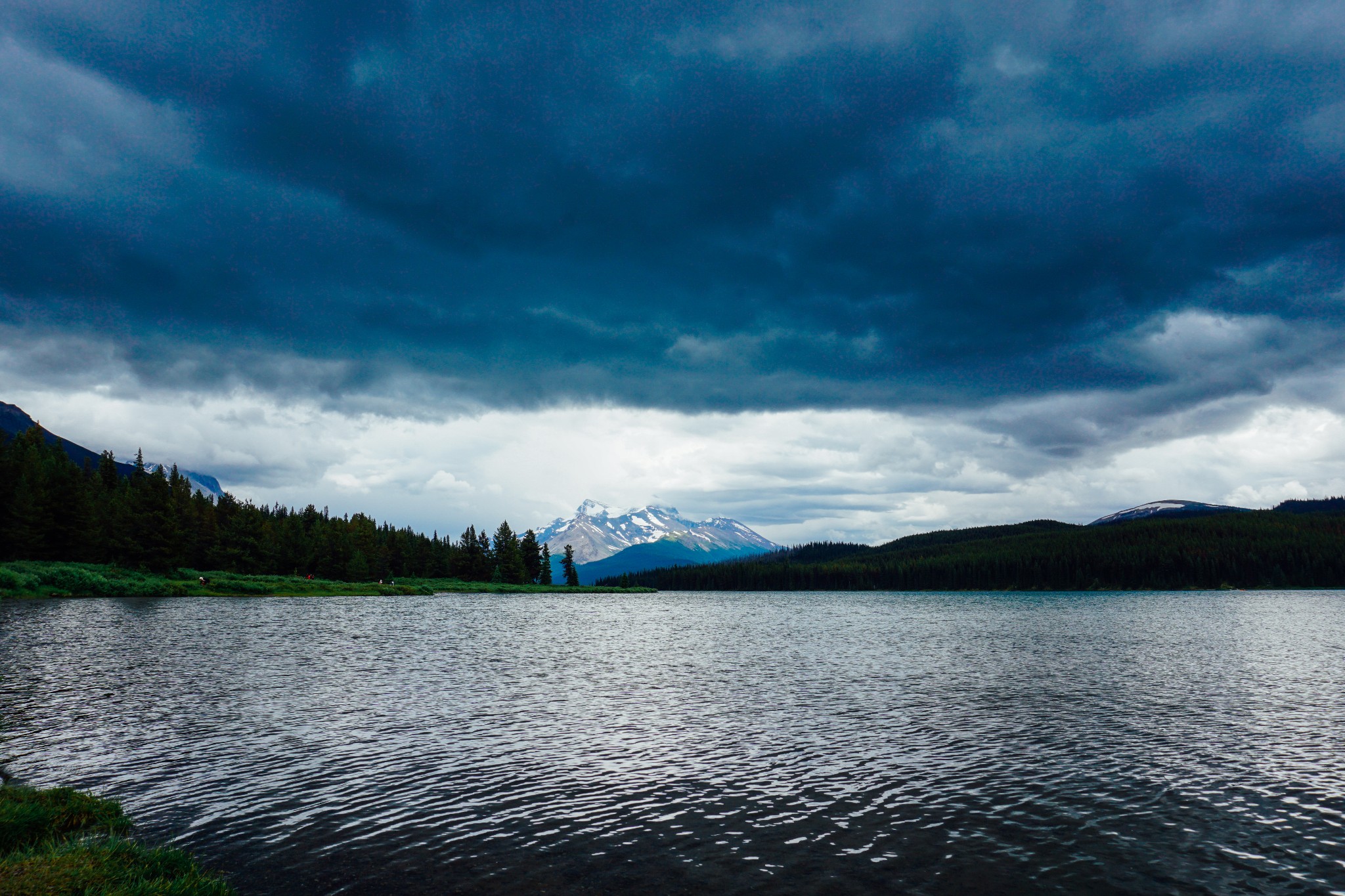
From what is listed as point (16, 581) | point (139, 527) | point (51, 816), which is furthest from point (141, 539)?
point (51, 816)

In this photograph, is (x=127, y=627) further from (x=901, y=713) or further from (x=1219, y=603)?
(x=1219, y=603)

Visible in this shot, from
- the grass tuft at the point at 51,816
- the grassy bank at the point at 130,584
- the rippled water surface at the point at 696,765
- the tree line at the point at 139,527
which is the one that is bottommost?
the rippled water surface at the point at 696,765

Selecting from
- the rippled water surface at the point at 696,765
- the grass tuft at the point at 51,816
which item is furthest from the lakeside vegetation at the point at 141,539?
the grass tuft at the point at 51,816

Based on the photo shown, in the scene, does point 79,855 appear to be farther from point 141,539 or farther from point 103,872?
Answer: point 141,539

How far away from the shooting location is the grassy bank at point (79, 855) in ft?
41.2

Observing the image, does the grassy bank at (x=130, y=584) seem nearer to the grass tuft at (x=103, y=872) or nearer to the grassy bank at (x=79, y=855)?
the grassy bank at (x=79, y=855)

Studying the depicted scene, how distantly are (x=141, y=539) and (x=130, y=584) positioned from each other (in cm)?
2738

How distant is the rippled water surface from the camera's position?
16.1 metres

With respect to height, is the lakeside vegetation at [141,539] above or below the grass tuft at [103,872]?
above

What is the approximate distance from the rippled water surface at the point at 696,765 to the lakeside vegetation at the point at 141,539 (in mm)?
73979

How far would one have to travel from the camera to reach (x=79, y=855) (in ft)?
45.7

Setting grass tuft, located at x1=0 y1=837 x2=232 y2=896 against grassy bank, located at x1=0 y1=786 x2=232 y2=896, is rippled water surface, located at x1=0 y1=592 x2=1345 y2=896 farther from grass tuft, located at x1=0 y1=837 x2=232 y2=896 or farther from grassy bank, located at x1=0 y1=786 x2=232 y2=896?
grass tuft, located at x1=0 y1=837 x2=232 y2=896

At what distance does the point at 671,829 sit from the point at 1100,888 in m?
9.52

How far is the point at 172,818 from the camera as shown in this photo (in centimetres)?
1834
